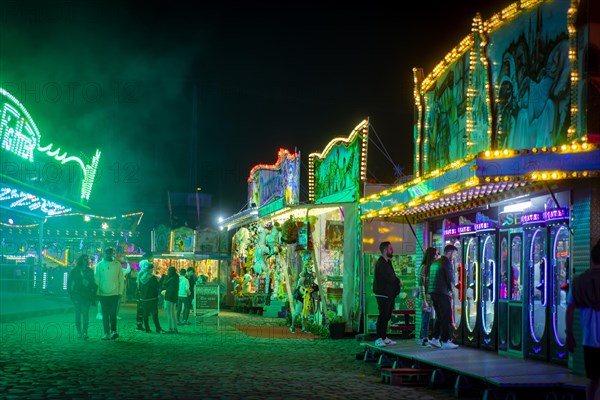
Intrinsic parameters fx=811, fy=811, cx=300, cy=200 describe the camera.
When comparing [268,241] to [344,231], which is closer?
[344,231]

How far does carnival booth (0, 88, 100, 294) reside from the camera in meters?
29.9

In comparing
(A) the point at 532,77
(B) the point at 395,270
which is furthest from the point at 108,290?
(A) the point at 532,77

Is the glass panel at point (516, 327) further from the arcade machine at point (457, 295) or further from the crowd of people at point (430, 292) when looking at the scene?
the arcade machine at point (457, 295)

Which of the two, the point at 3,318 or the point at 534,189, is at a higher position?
the point at 534,189

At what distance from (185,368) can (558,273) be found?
6.02 metres

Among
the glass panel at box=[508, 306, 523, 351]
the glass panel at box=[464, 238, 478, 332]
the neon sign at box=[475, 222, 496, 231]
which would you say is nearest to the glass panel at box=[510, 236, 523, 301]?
the glass panel at box=[508, 306, 523, 351]

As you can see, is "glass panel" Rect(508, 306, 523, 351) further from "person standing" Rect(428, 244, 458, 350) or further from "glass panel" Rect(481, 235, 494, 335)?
"person standing" Rect(428, 244, 458, 350)

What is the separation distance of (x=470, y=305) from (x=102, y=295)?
819 cm

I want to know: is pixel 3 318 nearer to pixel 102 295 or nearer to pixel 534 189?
pixel 102 295

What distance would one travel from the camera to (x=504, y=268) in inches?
538

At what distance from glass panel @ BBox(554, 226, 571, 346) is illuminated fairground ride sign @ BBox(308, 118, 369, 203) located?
10.2m

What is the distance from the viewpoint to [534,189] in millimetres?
11977

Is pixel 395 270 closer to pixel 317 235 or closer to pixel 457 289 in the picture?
pixel 317 235

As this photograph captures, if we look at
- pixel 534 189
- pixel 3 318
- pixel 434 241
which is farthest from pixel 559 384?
pixel 3 318
